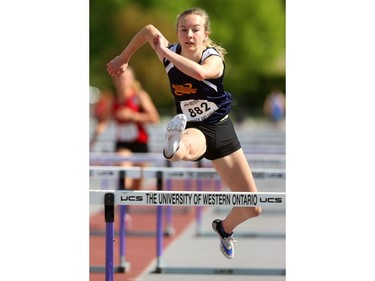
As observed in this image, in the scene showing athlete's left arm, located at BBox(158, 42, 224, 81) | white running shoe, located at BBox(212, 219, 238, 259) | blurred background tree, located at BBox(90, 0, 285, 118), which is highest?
blurred background tree, located at BBox(90, 0, 285, 118)

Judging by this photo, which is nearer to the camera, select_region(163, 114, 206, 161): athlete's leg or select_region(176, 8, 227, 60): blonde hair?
select_region(163, 114, 206, 161): athlete's leg

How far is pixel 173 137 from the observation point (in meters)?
6.64

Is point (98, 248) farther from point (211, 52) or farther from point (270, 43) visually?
point (270, 43)

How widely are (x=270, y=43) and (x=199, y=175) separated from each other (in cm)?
6097

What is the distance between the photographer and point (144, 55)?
47344mm

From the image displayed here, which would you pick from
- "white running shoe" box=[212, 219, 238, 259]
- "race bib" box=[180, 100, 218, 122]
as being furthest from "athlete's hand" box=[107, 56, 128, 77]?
"white running shoe" box=[212, 219, 238, 259]

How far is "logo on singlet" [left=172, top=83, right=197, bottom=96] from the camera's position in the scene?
273 inches

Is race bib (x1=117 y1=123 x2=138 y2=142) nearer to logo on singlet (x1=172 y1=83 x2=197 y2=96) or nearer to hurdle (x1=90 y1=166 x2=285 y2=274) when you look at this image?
hurdle (x1=90 y1=166 x2=285 y2=274)

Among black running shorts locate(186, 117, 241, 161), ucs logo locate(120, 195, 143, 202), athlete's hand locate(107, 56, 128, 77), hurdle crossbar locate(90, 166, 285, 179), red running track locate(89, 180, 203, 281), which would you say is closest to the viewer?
ucs logo locate(120, 195, 143, 202)

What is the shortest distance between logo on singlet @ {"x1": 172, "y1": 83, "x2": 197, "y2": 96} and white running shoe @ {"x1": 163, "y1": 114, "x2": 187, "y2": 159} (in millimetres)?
305

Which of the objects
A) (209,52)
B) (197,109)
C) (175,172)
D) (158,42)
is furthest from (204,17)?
(175,172)

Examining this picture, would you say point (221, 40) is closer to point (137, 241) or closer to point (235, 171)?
point (137, 241)

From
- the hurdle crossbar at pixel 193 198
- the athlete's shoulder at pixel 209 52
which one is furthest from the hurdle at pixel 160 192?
the athlete's shoulder at pixel 209 52

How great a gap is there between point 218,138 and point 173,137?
2.00 feet
